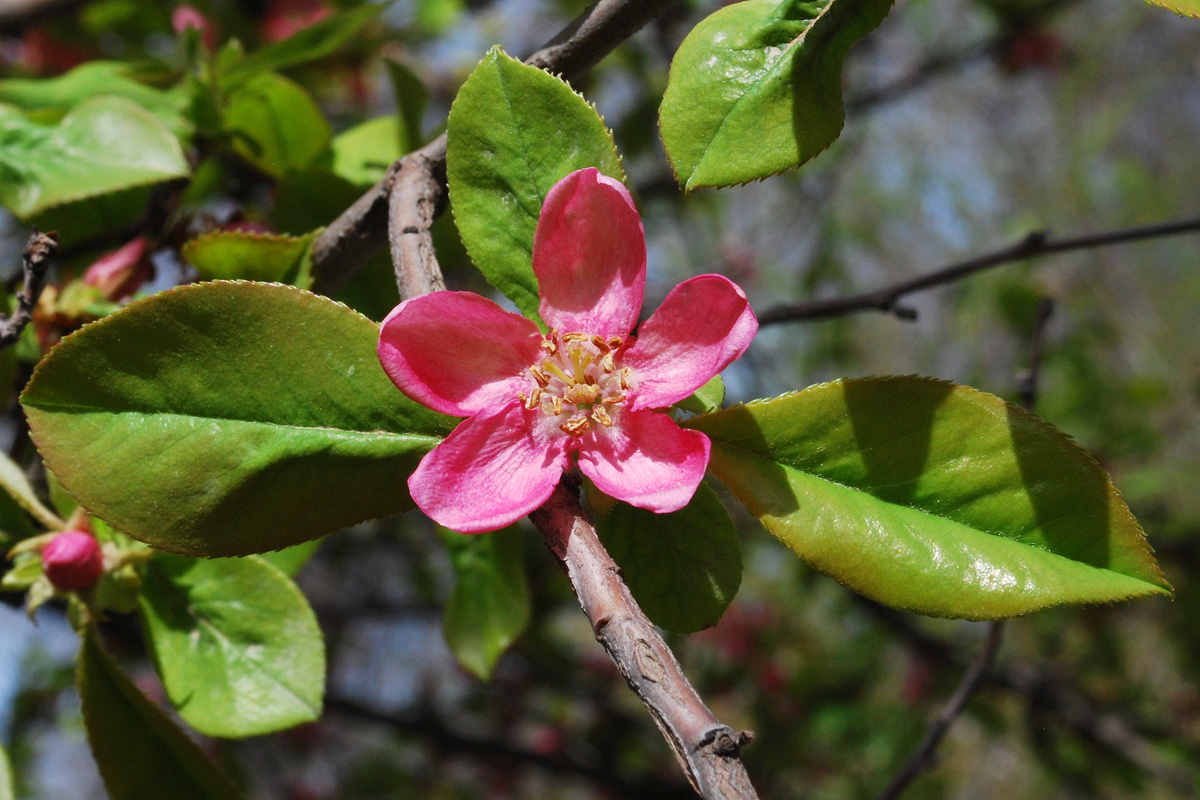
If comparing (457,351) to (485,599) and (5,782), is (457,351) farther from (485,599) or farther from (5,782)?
(5,782)

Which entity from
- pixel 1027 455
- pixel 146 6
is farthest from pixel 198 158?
pixel 1027 455

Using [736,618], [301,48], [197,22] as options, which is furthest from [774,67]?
[736,618]

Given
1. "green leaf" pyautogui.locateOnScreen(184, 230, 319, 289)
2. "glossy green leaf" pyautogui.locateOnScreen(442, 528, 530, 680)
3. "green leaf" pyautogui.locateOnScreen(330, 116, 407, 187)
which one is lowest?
"glossy green leaf" pyautogui.locateOnScreen(442, 528, 530, 680)

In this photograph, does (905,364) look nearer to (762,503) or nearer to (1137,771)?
(1137,771)

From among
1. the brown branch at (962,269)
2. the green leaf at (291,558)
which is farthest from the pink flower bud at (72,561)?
the brown branch at (962,269)

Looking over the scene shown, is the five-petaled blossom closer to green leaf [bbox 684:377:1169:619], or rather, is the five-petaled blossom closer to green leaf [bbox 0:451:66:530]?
green leaf [bbox 684:377:1169:619]

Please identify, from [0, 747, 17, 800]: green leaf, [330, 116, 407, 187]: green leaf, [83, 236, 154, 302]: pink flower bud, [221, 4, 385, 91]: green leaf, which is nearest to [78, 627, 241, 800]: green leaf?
[0, 747, 17, 800]: green leaf
